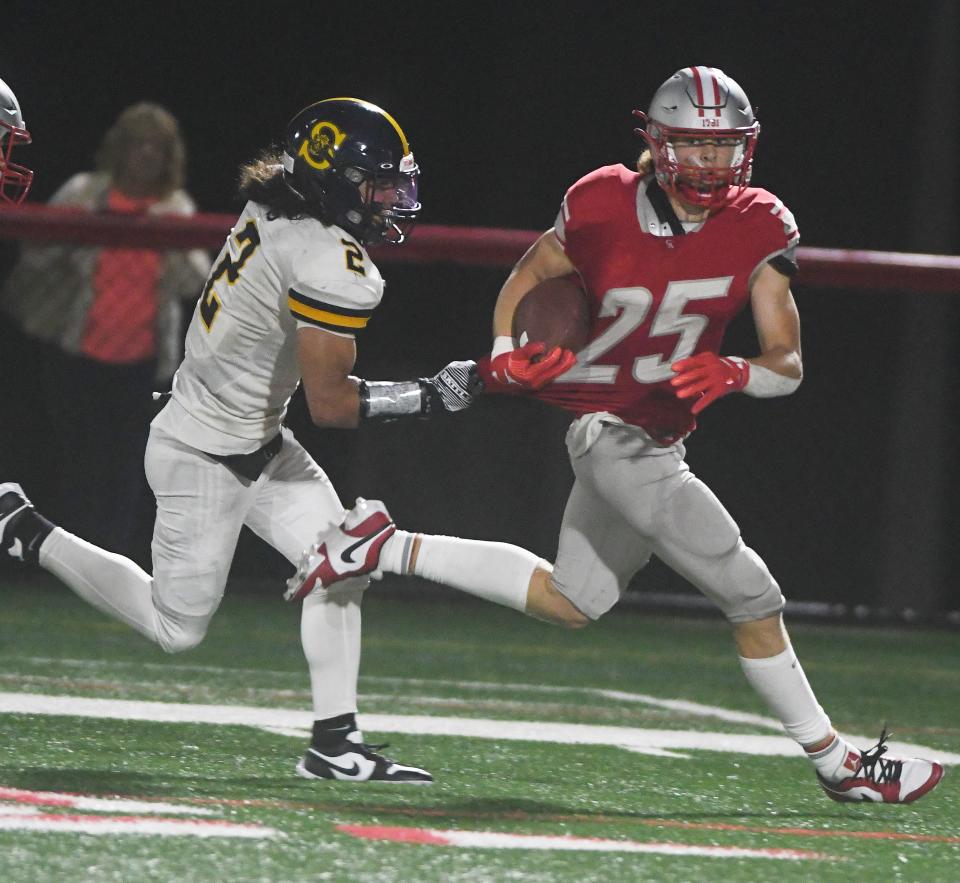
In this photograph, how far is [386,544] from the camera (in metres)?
4.10

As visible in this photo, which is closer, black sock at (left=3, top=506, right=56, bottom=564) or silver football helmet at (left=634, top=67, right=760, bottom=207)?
silver football helmet at (left=634, top=67, right=760, bottom=207)

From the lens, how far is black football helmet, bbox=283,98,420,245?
13.2 ft

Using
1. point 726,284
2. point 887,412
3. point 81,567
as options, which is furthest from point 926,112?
point 81,567

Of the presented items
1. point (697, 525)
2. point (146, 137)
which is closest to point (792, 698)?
point (697, 525)

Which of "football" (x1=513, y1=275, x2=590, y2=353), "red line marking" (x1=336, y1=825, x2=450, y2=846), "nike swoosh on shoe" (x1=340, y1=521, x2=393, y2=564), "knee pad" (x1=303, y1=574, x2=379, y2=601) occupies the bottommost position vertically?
"red line marking" (x1=336, y1=825, x2=450, y2=846)

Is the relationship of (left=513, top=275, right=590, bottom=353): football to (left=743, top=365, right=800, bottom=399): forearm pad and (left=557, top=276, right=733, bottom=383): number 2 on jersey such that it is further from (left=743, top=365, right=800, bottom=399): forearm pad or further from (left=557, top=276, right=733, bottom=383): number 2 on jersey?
(left=743, top=365, right=800, bottom=399): forearm pad

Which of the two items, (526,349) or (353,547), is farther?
(526,349)

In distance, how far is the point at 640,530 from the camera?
164 inches

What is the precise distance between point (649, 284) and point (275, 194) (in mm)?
781

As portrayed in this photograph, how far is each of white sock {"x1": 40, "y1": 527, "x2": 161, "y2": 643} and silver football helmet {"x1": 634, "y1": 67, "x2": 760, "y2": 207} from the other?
1.36m

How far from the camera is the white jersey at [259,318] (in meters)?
3.87

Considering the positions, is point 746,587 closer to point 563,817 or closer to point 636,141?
point 563,817

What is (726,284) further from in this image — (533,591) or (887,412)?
(887,412)

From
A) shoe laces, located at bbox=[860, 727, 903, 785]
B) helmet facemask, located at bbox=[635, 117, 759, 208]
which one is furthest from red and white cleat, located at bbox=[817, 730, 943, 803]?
helmet facemask, located at bbox=[635, 117, 759, 208]
